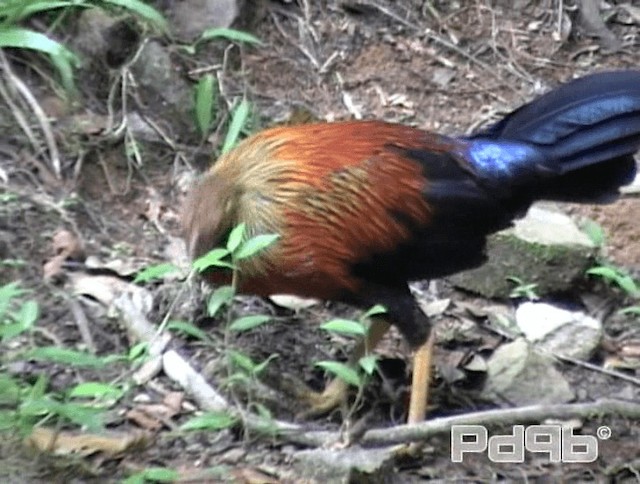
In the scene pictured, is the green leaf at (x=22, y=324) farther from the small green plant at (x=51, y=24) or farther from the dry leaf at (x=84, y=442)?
the small green plant at (x=51, y=24)

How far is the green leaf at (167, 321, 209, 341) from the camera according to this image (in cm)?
426

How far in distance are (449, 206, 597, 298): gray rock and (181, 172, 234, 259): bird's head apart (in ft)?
4.54

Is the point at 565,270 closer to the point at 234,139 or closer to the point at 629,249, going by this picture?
the point at 629,249

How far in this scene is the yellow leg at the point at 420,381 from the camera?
14.2 ft

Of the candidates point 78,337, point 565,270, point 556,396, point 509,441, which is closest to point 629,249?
point 565,270

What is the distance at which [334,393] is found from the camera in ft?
14.7

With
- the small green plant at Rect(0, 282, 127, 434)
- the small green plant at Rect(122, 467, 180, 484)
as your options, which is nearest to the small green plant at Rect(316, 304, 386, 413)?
the small green plant at Rect(122, 467, 180, 484)

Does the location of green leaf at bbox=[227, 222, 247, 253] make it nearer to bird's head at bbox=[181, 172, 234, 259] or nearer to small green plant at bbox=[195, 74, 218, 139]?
bird's head at bbox=[181, 172, 234, 259]

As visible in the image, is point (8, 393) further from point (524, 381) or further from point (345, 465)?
point (524, 381)

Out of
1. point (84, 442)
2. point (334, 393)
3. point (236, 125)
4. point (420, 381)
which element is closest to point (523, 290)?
point (420, 381)

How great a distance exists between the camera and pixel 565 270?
17.4 ft

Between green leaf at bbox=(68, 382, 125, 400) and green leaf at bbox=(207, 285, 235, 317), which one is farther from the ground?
green leaf at bbox=(207, 285, 235, 317)

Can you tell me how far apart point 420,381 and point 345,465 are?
0.70 m

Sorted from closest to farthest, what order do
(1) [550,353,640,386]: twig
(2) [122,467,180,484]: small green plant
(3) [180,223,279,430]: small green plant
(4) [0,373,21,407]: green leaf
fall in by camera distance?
(2) [122,467,180,484]: small green plant → (4) [0,373,21,407]: green leaf → (3) [180,223,279,430]: small green plant → (1) [550,353,640,386]: twig
